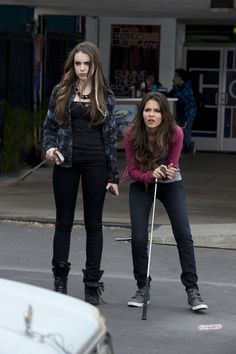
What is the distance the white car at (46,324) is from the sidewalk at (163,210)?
6.71 metres

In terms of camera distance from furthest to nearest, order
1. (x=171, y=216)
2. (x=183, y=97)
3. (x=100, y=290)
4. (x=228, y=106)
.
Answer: (x=228, y=106), (x=183, y=97), (x=100, y=290), (x=171, y=216)

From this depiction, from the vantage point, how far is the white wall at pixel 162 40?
21219 millimetres

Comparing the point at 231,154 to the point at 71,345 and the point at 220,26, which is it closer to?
the point at 220,26

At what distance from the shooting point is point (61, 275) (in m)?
7.46

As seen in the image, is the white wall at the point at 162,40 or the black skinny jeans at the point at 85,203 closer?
the black skinny jeans at the point at 85,203

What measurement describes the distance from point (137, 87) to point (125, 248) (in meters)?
11.3

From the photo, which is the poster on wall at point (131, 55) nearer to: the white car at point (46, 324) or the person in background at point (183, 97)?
the person in background at point (183, 97)

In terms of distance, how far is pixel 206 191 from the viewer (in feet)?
49.3

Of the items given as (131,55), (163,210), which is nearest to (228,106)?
(131,55)

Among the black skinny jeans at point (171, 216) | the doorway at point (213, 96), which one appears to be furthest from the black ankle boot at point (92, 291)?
the doorway at point (213, 96)

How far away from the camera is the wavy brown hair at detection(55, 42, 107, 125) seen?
→ 716 cm

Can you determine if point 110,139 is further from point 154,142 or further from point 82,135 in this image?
point 154,142

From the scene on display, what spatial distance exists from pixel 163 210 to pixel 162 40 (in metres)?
9.05

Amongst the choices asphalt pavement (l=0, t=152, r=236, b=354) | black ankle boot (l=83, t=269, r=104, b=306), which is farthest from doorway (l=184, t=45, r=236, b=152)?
black ankle boot (l=83, t=269, r=104, b=306)
